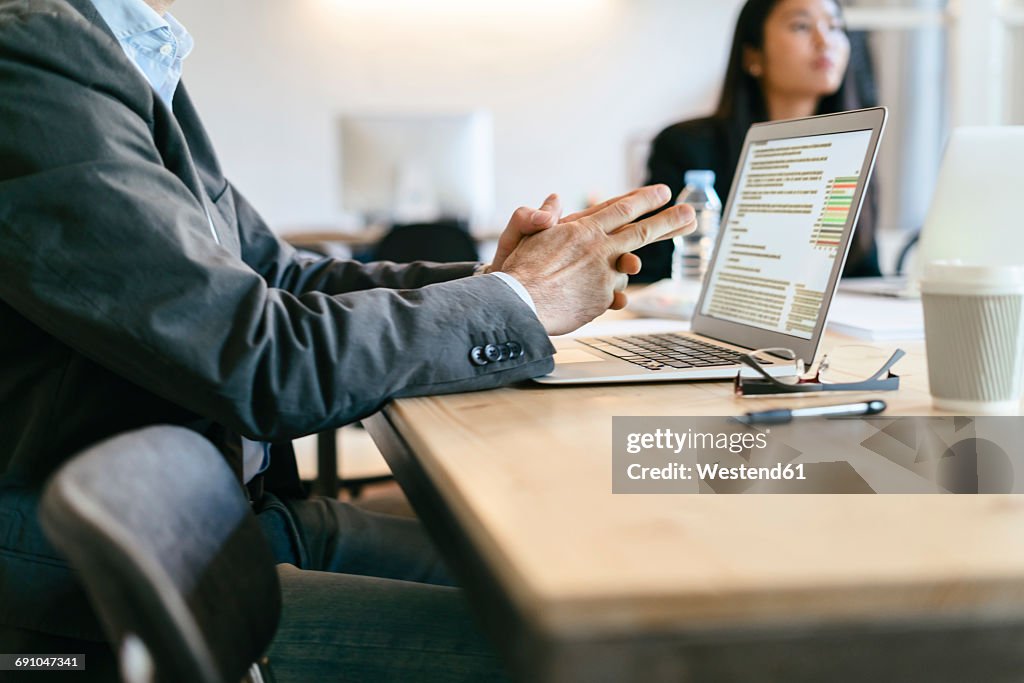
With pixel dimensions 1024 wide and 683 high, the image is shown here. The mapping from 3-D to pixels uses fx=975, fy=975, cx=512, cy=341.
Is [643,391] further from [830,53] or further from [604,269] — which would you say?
[830,53]

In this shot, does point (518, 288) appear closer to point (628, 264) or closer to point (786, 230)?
point (628, 264)

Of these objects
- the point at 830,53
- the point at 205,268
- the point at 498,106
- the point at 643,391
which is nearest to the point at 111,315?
the point at 205,268

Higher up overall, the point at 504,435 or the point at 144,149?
the point at 144,149

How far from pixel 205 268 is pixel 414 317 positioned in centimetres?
18

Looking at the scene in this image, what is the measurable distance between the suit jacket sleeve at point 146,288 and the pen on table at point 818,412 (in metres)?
0.26

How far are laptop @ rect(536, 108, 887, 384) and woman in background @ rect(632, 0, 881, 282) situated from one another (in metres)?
1.23

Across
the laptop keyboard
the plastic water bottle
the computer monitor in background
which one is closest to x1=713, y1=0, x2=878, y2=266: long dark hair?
the plastic water bottle

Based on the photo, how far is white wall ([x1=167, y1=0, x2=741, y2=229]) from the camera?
550 centimetres

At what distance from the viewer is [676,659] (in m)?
0.40

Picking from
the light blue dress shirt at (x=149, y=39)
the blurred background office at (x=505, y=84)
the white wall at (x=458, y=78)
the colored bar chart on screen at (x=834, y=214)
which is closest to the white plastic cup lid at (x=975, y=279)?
the colored bar chart on screen at (x=834, y=214)

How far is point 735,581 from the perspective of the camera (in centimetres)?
43

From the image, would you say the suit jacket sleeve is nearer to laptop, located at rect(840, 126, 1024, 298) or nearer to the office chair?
the office chair

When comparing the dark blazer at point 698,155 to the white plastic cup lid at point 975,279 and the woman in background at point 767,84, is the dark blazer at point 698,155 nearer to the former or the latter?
the woman in background at point 767,84
